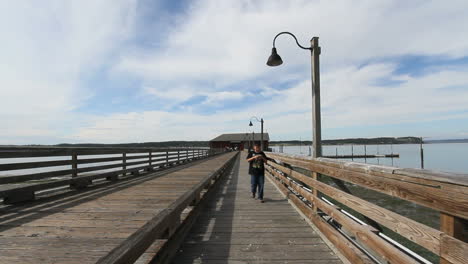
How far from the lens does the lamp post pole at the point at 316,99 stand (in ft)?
16.5

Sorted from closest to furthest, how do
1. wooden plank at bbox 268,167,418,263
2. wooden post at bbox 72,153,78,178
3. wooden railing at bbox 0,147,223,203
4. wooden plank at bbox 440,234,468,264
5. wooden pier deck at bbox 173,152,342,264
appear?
wooden plank at bbox 440,234,468,264 < wooden plank at bbox 268,167,418,263 < wooden pier deck at bbox 173,152,342,264 < wooden railing at bbox 0,147,223,203 < wooden post at bbox 72,153,78,178

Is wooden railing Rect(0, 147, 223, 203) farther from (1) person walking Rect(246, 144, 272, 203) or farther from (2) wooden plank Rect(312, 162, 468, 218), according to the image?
(2) wooden plank Rect(312, 162, 468, 218)

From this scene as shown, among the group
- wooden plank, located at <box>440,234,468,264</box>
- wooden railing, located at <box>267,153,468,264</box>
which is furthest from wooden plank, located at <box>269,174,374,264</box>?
wooden plank, located at <box>440,234,468,264</box>

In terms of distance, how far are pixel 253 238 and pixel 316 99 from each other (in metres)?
3.10

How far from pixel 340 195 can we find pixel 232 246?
1793mm

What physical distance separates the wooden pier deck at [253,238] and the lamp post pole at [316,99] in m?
1.62

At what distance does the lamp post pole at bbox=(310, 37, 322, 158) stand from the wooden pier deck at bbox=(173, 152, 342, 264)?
1618 mm

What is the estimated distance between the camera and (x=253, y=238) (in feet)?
12.8

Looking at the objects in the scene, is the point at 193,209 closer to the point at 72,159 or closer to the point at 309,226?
the point at 309,226

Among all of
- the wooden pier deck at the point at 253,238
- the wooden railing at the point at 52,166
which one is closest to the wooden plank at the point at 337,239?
the wooden pier deck at the point at 253,238

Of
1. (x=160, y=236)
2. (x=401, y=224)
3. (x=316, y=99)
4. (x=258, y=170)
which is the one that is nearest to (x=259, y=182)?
(x=258, y=170)

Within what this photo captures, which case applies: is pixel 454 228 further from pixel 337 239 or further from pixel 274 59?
pixel 274 59

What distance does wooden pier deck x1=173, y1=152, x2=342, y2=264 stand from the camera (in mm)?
3252

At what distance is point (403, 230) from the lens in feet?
6.93
